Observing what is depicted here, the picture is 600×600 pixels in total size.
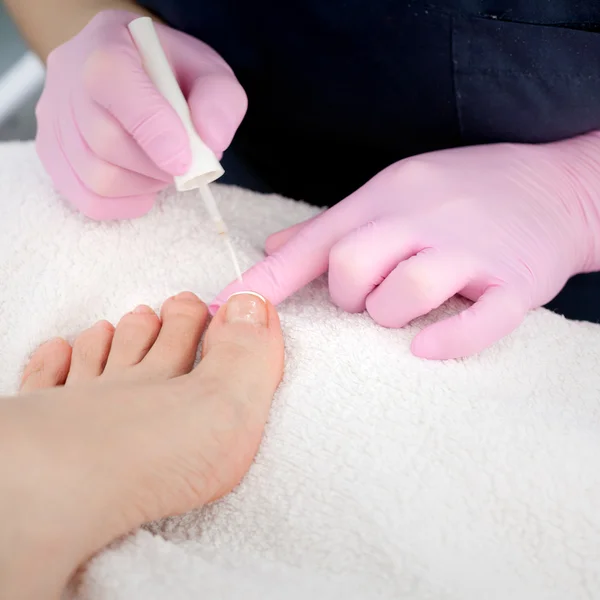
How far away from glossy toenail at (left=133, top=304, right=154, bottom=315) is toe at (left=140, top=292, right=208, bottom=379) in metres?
0.03

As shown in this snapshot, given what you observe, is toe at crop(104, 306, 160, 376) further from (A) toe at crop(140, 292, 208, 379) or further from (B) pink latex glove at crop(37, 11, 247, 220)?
(B) pink latex glove at crop(37, 11, 247, 220)

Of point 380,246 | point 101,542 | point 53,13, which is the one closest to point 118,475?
point 101,542

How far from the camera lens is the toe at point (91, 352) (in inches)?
26.6

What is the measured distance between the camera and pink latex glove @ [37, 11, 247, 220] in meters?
0.65

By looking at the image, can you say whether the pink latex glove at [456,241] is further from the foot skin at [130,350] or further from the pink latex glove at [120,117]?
the pink latex glove at [120,117]

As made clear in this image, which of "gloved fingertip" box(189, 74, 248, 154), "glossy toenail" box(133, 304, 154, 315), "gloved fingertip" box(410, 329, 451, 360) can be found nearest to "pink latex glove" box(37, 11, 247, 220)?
"gloved fingertip" box(189, 74, 248, 154)

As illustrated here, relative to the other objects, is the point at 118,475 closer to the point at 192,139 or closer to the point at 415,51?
the point at 192,139

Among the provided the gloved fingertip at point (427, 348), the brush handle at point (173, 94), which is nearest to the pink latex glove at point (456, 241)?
the gloved fingertip at point (427, 348)

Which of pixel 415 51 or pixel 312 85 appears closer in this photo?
pixel 415 51

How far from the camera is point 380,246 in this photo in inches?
25.3

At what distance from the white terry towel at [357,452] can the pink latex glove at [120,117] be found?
0.05 m

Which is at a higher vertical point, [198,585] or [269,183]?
[198,585]

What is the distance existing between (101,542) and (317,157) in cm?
62

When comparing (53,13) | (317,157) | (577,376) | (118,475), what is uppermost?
(53,13)
